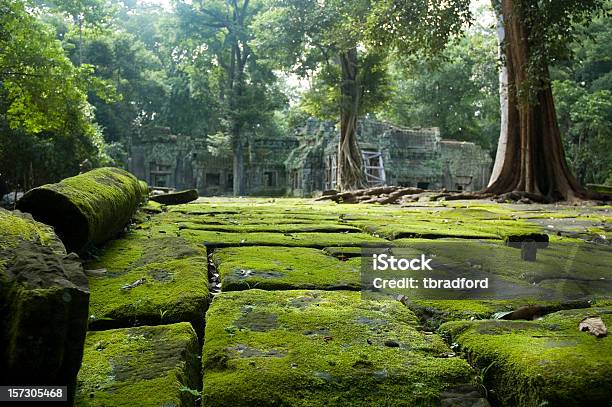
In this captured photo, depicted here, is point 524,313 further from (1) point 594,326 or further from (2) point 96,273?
(2) point 96,273

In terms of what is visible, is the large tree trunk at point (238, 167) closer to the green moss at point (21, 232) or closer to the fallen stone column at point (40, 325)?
the green moss at point (21, 232)

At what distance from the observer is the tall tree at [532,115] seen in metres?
8.67

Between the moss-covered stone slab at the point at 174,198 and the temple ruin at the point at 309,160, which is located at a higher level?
the temple ruin at the point at 309,160

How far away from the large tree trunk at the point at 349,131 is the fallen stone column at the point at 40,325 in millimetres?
17950

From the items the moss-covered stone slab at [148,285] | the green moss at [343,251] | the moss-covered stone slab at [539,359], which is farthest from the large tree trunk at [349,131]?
the moss-covered stone slab at [539,359]

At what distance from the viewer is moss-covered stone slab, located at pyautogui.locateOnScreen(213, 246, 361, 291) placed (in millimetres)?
2057

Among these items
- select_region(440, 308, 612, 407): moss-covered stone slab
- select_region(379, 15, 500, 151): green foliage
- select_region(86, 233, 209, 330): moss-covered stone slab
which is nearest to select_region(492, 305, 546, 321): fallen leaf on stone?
select_region(440, 308, 612, 407): moss-covered stone slab

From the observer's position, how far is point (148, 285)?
1937mm

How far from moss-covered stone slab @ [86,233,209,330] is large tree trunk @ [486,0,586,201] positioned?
8600mm

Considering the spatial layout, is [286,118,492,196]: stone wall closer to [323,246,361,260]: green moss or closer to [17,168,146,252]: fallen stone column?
[323,246,361,260]: green moss

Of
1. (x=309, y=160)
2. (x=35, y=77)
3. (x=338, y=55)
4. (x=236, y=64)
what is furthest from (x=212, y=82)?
(x=35, y=77)

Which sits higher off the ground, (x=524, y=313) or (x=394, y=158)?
(x=394, y=158)

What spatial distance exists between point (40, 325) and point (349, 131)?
775 inches

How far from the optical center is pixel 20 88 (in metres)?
11.4
